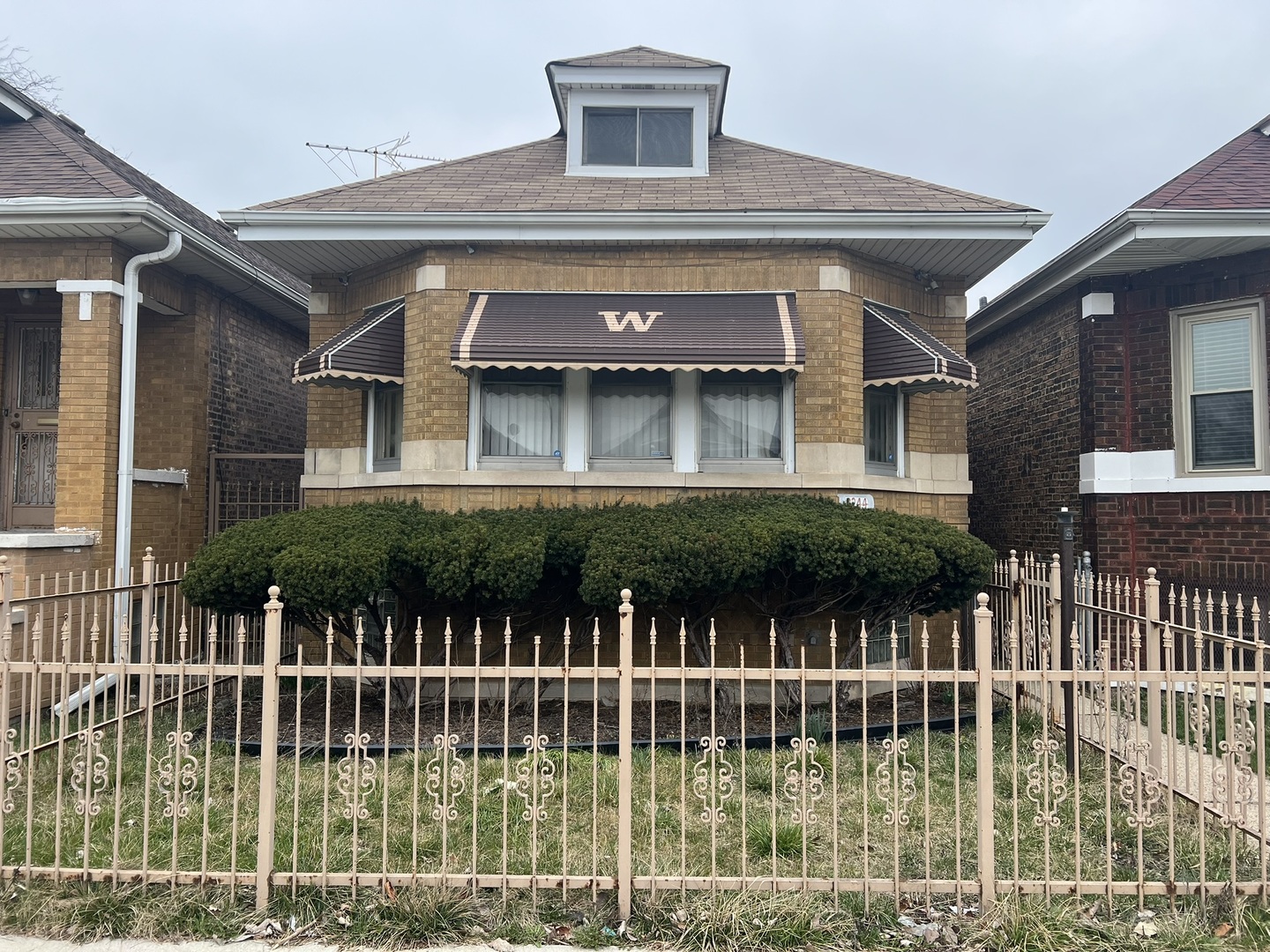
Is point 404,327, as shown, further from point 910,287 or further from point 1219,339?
point 1219,339

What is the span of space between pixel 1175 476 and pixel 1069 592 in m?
4.38

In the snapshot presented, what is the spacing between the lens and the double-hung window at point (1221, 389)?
8.87 m

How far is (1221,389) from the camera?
29.8 ft

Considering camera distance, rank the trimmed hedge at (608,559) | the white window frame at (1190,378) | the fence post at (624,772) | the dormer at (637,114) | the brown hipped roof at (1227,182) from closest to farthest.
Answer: the fence post at (624,772) → the trimmed hedge at (608,559) → the brown hipped roof at (1227,182) → the white window frame at (1190,378) → the dormer at (637,114)

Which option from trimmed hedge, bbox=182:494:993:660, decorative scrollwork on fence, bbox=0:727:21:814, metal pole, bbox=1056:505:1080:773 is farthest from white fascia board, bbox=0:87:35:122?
metal pole, bbox=1056:505:1080:773

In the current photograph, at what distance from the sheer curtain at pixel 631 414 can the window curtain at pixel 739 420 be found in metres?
0.42

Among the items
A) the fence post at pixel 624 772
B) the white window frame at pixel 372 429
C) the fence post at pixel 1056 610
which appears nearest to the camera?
the fence post at pixel 624 772

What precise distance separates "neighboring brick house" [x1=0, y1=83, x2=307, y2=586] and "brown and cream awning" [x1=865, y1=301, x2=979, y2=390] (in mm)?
7437

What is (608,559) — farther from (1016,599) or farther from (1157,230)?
(1157,230)

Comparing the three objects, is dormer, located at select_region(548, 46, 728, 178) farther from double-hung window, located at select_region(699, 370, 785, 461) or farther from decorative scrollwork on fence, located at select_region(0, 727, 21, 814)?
decorative scrollwork on fence, located at select_region(0, 727, 21, 814)

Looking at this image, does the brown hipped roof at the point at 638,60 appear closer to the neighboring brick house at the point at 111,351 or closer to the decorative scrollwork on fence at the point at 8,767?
the neighboring brick house at the point at 111,351

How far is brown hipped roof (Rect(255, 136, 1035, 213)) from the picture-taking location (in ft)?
28.0

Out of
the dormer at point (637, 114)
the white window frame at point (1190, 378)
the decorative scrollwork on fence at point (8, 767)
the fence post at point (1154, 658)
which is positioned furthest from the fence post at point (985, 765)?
the dormer at point (637, 114)

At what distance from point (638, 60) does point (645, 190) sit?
2208 mm
